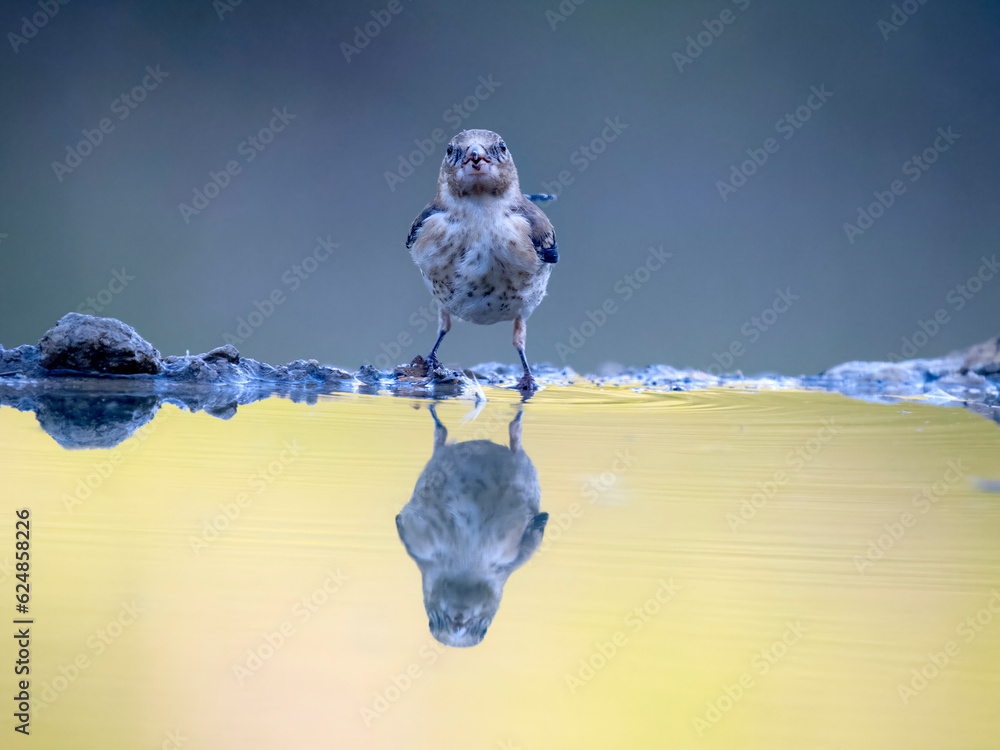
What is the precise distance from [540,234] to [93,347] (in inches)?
53.3

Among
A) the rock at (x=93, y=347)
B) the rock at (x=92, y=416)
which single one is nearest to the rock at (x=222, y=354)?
the rock at (x=93, y=347)

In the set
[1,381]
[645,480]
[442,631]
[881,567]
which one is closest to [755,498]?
[645,480]

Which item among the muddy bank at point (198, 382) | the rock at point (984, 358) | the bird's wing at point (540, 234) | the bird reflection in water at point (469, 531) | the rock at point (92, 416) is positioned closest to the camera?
the bird reflection in water at point (469, 531)

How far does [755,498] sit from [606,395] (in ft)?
4.98

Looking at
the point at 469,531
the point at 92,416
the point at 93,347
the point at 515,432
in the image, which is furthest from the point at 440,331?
the point at 469,531

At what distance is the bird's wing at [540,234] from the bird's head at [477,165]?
0.33 ft

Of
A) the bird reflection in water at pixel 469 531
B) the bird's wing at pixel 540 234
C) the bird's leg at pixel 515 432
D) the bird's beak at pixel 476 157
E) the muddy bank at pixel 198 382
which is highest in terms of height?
the bird's beak at pixel 476 157

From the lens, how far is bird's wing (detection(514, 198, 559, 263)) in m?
3.10

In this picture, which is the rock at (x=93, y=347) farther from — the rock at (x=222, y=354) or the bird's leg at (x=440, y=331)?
the bird's leg at (x=440, y=331)

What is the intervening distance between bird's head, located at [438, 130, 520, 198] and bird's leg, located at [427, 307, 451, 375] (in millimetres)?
463

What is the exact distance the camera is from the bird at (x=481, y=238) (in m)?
3.00

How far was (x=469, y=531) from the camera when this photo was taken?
1293 mm

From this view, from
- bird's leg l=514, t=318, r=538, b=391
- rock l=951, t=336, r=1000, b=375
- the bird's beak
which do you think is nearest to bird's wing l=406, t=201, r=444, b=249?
the bird's beak

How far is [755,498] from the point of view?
151cm
